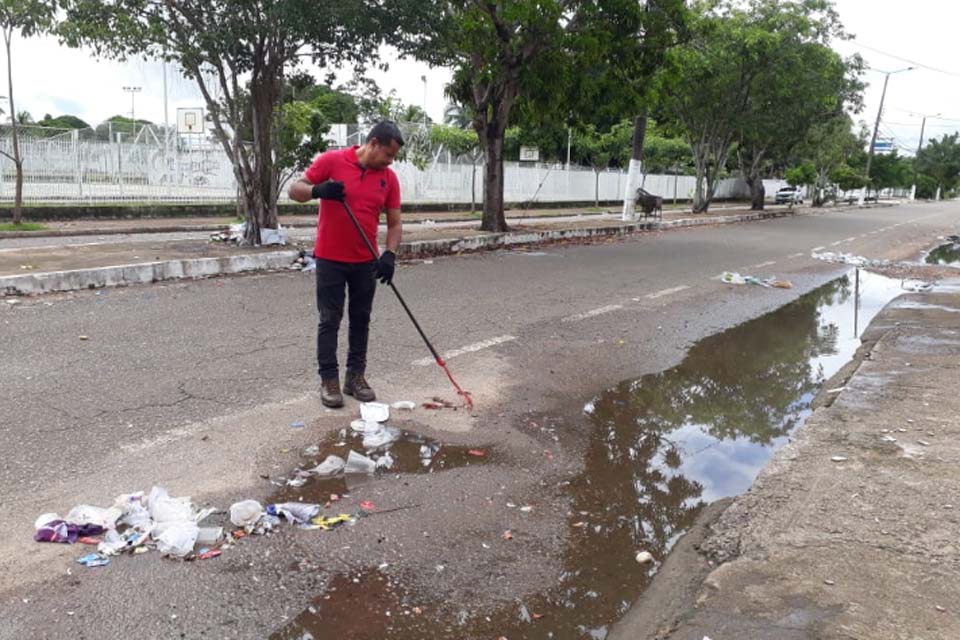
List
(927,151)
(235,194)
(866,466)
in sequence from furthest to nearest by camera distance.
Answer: (927,151), (235,194), (866,466)

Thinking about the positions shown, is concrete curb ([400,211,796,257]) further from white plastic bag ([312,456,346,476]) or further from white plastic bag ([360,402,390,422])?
white plastic bag ([312,456,346,476])

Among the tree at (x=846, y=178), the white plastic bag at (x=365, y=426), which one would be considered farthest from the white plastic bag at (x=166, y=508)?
the tree at (x=846, y=178)

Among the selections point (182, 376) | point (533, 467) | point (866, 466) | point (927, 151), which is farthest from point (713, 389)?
point (927, 151)

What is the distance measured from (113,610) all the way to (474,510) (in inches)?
59.7

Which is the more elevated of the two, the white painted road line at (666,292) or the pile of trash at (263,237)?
the pile of trash at (263,237)

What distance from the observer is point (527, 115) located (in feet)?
56.2

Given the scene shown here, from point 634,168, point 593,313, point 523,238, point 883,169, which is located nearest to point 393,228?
point 593,313

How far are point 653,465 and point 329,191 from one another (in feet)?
7.91

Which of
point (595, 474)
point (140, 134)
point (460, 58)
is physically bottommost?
point (595, 474)

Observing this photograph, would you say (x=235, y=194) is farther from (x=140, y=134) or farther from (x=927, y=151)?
(x=927, y=151)

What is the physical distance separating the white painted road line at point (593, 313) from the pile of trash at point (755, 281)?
3161 mm

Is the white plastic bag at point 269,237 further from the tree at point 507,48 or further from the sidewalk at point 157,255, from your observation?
the tree at point 507,48

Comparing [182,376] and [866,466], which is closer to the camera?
[866,466]

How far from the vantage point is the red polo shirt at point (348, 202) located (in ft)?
14.9
